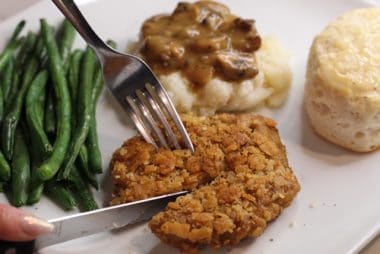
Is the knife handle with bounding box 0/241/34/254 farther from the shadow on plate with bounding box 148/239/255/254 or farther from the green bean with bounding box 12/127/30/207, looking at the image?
the shadow on plate with bounding box 148/239/255/254

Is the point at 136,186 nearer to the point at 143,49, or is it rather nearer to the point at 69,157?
the point at 69,157

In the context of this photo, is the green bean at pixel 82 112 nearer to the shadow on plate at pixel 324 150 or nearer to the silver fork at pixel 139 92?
the silver fork at pixel 139 92

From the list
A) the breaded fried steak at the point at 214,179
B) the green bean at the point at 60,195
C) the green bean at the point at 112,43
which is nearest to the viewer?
the breaded fried steak at the point at 214,179

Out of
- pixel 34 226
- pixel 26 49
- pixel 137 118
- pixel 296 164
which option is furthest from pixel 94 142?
pixel 296 164

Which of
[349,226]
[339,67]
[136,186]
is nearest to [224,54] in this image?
[339,67]

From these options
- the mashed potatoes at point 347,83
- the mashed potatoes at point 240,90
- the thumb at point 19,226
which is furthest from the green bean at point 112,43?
the thumb at point 19,226
